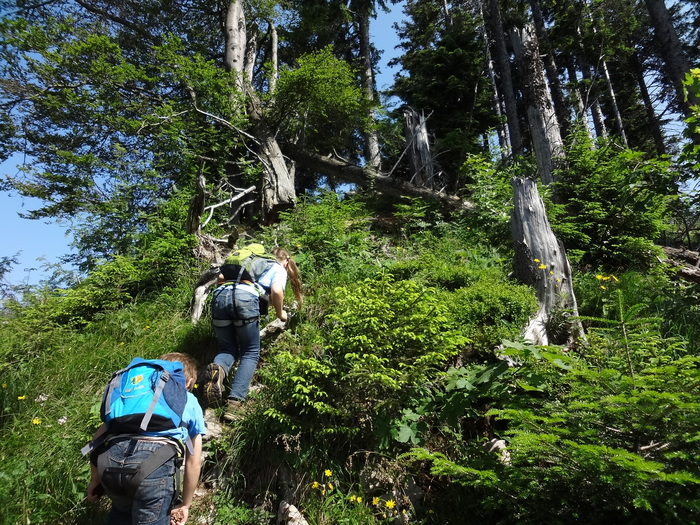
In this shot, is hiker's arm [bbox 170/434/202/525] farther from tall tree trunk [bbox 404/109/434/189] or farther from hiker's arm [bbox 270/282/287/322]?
tall tree trunk [bbox 404/109/434/189]

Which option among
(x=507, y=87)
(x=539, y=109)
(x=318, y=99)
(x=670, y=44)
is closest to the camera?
(x=539, y=109)

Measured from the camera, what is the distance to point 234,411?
11.6ft

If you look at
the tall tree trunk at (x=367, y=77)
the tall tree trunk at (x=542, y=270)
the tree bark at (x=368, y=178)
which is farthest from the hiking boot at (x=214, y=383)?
the tall tree trunk at (x=367, y=77)

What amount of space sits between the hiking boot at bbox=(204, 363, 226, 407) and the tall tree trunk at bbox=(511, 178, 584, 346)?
2968 mm

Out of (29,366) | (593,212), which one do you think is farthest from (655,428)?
(29,366)

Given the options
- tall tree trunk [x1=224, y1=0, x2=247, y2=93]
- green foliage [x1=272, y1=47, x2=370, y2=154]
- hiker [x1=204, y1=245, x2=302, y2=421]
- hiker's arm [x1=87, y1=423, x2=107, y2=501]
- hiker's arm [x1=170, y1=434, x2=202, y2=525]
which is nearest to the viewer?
hiker's arm [x1=87, y1=423, x2=107, y2=501]

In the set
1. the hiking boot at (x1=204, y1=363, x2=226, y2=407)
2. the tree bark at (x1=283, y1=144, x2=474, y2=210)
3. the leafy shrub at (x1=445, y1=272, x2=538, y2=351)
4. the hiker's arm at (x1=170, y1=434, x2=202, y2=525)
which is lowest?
the hiker's arm at (x1=170, y1=434, x2=202, y2=525)

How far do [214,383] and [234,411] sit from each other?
0.31 metres

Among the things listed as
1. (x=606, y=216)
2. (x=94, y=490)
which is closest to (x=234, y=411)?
(x=94, y=490)

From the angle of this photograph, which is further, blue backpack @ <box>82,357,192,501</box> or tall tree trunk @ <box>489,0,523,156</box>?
tall tree trunk @ <box>489,0,523,156</box>

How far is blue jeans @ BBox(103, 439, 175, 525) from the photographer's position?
221 cm

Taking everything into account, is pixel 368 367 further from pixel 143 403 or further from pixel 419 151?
pixel 419 151

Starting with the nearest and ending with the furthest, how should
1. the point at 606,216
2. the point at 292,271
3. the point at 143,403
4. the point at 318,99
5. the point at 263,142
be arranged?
1. the point at 143,403
2. the point at 292,271
3. the point at 606,216
4. the point at 318,99
5. the point at 263,142

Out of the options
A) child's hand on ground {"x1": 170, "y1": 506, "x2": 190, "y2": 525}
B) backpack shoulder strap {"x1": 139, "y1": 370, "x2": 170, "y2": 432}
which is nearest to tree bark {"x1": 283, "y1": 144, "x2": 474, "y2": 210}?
backpack shoulder strap {"x1": 139, "y1": 370, "x2": 170, "y2": 432}
